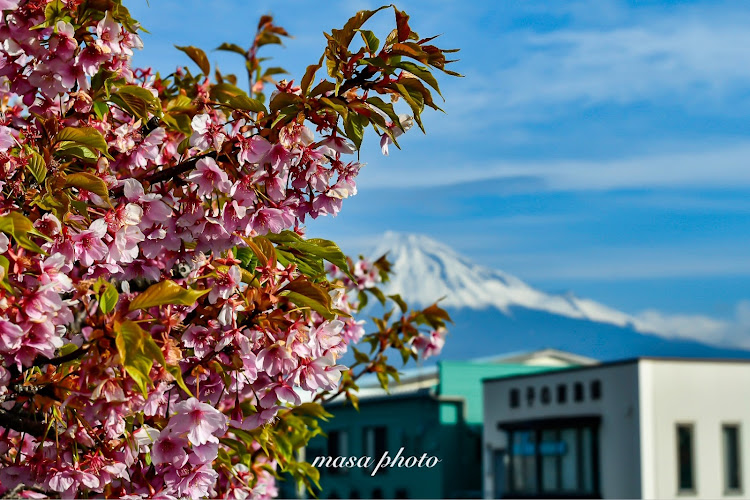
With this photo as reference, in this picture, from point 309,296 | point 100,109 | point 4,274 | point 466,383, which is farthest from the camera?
point 466,383

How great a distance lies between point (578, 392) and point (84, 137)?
116ft

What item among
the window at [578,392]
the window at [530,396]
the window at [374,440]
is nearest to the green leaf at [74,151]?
the window at [578,392]

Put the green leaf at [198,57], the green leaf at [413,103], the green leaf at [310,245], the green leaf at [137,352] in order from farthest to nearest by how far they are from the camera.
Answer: the green leaf at [198,57] → the green leaf at [310,245] → the green leaf at [413,103] → the green leaf at [137,352]

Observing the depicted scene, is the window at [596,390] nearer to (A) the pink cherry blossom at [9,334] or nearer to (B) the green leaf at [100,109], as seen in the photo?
(B) the green leaf at [100,109]

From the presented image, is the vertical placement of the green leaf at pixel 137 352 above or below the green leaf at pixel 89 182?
below

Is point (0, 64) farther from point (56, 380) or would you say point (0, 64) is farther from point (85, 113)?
point (56, 380)

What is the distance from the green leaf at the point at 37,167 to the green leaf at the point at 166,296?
2.73 feet

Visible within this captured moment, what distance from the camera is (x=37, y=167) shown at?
3814mm

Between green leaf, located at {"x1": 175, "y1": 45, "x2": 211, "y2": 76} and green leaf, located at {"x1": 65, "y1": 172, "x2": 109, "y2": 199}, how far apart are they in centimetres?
227


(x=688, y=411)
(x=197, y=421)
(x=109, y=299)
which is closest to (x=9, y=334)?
(x=109, y=299)

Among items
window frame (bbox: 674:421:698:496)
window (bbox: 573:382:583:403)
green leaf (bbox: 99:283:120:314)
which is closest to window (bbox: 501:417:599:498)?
window (bbox: 573:382:583:403)

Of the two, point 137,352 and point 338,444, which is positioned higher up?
point 338,444

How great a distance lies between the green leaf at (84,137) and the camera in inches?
151

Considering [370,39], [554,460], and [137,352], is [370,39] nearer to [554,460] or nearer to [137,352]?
[137,352]
